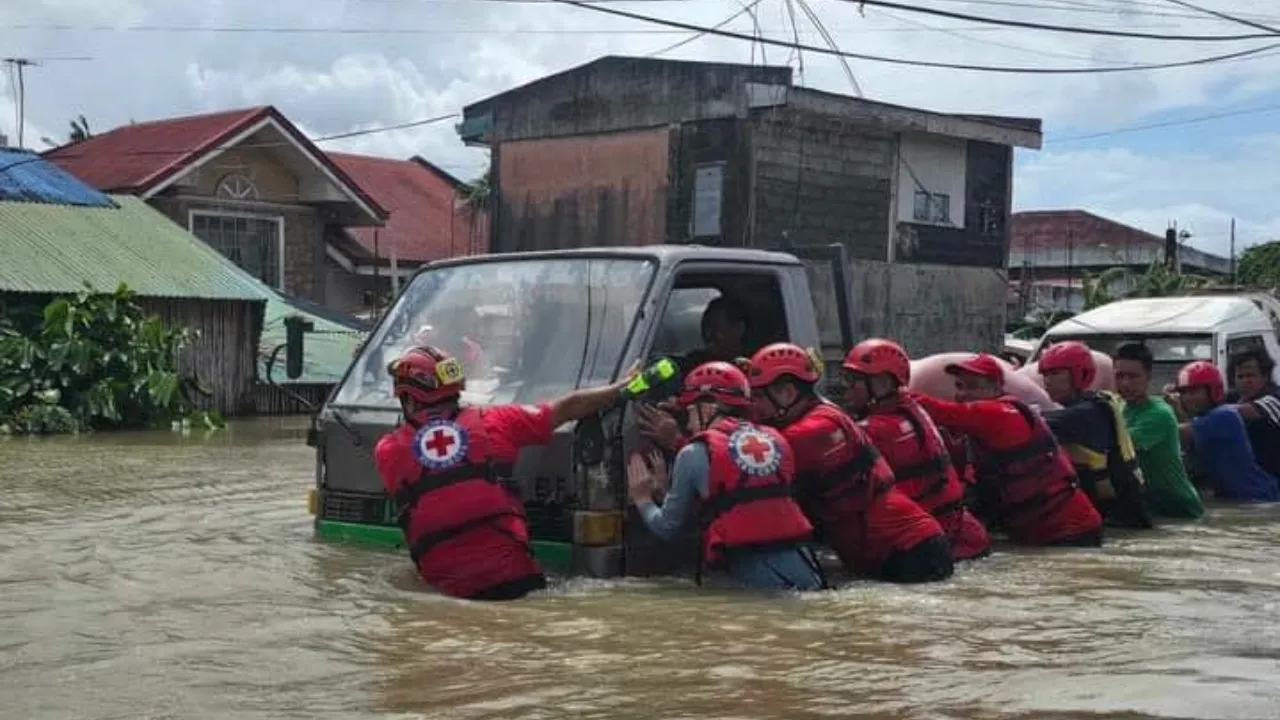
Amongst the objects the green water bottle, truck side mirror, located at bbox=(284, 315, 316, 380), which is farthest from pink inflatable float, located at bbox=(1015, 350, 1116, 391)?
truck side mirror, located at bbox=(284, 315, 316, 380)

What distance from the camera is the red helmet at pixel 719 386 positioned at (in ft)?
22.9

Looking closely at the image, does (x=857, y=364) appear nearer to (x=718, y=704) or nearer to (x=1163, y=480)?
(x=718, y=704)

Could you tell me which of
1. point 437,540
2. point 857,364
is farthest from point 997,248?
point 437,540

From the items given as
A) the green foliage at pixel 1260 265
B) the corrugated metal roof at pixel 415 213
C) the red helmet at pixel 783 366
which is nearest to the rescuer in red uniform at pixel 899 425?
the red helmet at pixel 783 366

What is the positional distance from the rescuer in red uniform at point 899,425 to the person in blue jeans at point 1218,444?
4251 mm

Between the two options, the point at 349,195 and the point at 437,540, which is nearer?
the point at 437,540

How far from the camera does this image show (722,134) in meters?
24.7

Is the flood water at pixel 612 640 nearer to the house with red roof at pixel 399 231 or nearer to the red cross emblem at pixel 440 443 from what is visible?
the red cross emblem at pixel 440 443

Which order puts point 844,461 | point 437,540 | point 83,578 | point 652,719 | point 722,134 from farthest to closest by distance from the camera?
1. point 722,134
2. point 83,578
3. point 844,461
4. point 437,540
5. point 652,719

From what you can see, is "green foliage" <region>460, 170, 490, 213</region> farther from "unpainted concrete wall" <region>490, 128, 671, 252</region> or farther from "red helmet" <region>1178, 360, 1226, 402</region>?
"red helmet" <region>1178, 360, 1226, 402</region>

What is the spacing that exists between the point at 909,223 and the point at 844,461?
2043cm

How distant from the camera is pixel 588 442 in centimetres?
675

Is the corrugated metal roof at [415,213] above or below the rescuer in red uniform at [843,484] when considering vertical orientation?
above

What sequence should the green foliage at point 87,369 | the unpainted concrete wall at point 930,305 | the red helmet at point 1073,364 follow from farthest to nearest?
the unpainted concrete wall at point 930,305, the green foliage at point 87,369, the red helmet at point 1073,364
